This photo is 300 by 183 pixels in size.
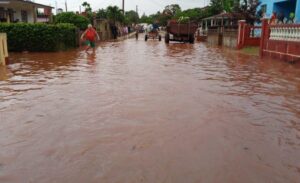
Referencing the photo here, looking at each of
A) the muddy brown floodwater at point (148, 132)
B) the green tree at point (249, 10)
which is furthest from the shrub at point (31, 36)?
the green tree at point (249, 10)

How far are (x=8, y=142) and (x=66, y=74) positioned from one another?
5541 millimetres

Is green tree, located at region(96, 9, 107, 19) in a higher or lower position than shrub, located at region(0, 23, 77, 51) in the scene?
higher

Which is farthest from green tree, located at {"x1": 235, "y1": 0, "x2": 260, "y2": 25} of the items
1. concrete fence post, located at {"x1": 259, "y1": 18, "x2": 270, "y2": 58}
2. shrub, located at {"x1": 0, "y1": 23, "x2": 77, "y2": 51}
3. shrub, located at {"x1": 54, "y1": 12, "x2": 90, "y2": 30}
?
shrub, located at {"x1": 0, "y1": 23, "x2": 77, "y2": 51}

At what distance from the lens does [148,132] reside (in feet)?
14.5

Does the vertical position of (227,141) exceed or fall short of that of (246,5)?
it falls short

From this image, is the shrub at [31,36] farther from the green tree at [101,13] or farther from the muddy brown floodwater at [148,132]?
the green tree at [101,13]

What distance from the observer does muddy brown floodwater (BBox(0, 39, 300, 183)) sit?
130 inches

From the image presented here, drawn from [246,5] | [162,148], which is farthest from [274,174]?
[246,5]

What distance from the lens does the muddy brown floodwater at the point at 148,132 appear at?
3.29m

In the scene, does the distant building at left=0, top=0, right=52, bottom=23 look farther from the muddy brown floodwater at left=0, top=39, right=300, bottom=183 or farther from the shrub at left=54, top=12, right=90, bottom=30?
the muddy brown floodwater at left=0, top=39, right=300, bottom=183

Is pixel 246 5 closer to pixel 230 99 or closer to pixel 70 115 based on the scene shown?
pixel 230 99

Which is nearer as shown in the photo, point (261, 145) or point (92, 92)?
point (261, 145)

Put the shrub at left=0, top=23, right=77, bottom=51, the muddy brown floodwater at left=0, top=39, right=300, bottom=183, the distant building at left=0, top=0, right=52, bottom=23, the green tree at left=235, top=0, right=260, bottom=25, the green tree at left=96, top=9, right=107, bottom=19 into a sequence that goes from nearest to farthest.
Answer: the muddy brown floodwater at left=0, top=39, right=300, bottom=183 < the shrub at left=0, top=23, right=77, bottom=51 < the distant building at left=0, top=0, right=52, bottom=23 < the green tree at left=235, top=0, right=260, bottom=25 < the green tree at left=96, top=9, right=107, bottom=19

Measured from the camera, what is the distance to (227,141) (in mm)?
4133
